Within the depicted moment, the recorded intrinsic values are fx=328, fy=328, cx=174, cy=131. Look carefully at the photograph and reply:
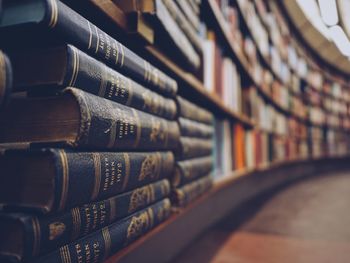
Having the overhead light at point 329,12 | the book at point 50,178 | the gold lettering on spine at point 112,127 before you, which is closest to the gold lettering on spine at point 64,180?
the book at point 50,178

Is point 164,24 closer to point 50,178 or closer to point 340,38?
point 50,178

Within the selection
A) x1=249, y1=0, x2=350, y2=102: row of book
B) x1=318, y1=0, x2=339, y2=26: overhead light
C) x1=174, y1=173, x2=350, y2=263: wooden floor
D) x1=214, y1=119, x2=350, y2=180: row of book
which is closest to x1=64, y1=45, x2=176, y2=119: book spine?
x1=174, y1=173, x2=350, y2=263: wooden floor

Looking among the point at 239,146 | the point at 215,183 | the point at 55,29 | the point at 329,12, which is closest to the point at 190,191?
the point at 215,183

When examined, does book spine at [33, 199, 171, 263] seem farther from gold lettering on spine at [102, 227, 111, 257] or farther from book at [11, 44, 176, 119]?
book at [11, 44, 176, 119]

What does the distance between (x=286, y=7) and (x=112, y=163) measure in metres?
3.41

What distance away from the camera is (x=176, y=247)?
42.0 inches

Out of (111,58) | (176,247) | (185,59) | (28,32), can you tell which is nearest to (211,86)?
(185,59)

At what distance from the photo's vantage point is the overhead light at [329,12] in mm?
2781

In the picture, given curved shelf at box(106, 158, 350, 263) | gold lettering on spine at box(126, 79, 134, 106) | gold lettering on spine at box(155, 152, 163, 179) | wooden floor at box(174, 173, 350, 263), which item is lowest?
wooden floor at box(174, 173, 350, 263)

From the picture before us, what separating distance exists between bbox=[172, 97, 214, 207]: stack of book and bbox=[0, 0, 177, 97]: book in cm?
39

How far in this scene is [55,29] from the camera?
1.35ft

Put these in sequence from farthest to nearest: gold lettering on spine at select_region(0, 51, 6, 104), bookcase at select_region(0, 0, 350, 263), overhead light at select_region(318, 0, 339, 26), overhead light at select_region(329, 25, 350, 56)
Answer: overhead light at select_region(329, 25, 350, 56) < overhead light at select_region(318, 0, 339, 26) < bookcase at select_region(0, 0, 350, 263) < gold lettering on spine at select_region(0, 51, 6, 104)

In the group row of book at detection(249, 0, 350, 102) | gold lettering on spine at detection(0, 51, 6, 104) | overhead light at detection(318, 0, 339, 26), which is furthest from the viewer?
overhead light at detection(318, 0, 339, 26)

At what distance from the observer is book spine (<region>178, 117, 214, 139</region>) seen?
94cm
